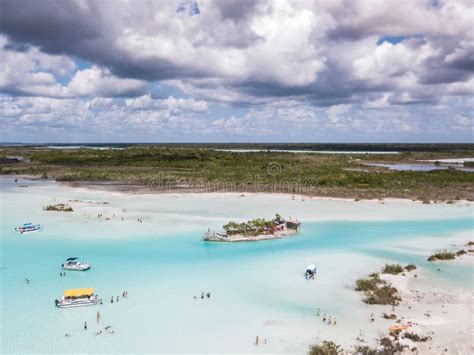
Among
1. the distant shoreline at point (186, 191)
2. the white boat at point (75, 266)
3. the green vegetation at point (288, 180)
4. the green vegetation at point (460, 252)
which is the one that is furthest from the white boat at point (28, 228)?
the green vegetation at point (460, 252)

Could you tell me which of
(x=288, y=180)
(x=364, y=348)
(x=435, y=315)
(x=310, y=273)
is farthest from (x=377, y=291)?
(x=288, y=180)

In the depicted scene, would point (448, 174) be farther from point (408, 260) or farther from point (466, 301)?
point (466, 301)

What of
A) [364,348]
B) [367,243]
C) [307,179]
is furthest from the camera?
[307,179]

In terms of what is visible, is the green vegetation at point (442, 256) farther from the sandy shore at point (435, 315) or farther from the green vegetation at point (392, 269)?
the sandy shore at point (435, 315)

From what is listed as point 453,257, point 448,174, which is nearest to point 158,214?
point 453,257

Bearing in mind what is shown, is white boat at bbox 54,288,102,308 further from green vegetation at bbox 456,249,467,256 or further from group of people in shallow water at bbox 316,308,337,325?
green vegetation at bbox 456,249,467,256

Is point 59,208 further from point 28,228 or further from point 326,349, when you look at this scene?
point 326,349
